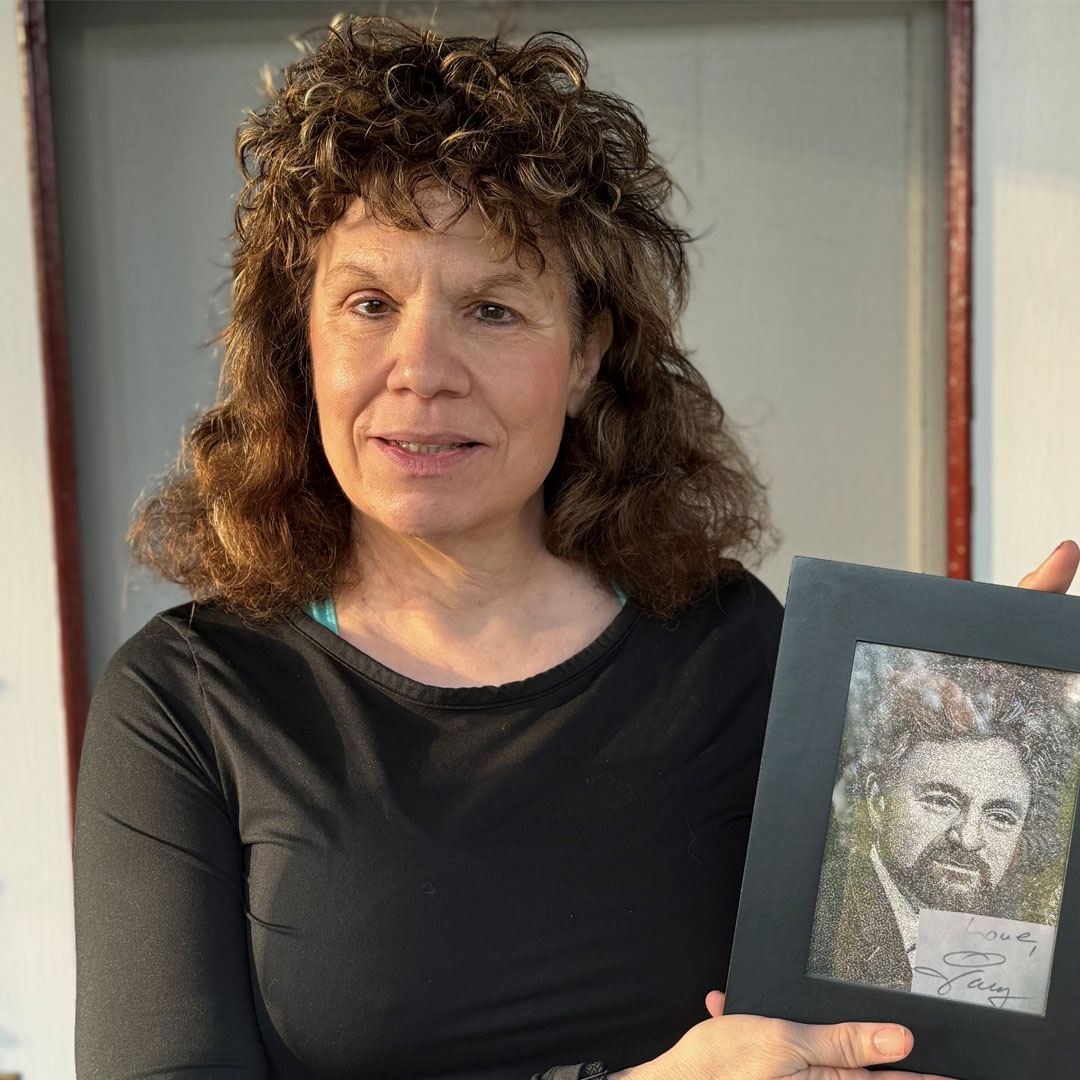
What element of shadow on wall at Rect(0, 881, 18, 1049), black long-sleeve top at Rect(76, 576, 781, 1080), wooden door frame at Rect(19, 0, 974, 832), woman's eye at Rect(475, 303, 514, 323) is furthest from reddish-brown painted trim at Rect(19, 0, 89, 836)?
woman's eye at Rect(475, 303, 514, 323)

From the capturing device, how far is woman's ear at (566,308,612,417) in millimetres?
1552

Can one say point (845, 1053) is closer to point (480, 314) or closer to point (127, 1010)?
point (127, 1010)

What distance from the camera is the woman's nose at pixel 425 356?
1325mm

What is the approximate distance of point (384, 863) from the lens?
1.29 meters

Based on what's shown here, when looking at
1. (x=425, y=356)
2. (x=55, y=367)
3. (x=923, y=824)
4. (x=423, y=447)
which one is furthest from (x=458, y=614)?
(x=55, y=367)

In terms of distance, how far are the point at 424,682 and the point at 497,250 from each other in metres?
0.50

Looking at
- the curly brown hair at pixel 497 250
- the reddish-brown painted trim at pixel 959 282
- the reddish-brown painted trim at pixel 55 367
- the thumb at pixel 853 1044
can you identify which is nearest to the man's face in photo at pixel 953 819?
the thumb at pixel 853 1044

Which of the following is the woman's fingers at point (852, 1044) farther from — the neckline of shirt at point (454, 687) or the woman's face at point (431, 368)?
the woman's face at point (431, 368)

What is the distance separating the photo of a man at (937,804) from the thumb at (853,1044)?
47 millimetres

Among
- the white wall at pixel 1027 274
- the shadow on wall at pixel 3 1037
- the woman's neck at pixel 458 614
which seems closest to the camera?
the woman's neck at pixel 458 614

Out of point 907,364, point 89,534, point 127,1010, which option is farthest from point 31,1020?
point 907,364

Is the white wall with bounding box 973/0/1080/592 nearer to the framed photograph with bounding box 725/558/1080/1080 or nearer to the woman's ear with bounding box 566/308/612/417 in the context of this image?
the woman's ear with bounding box 566/308/612/417
